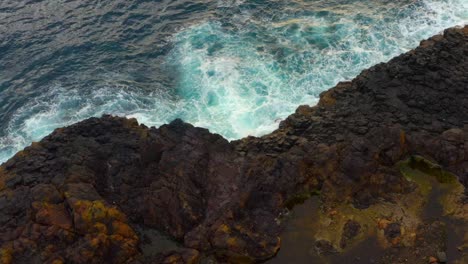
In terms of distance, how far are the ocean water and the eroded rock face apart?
699 cm

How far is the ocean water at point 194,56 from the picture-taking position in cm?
3309

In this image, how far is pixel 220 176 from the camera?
2211cm

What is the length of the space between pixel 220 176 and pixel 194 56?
731 inches

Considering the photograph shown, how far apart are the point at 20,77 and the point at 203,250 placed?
2821 centimetres

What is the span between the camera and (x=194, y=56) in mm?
38156

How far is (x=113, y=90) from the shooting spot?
35812 mm

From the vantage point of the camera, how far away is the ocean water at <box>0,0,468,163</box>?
33.1 metres

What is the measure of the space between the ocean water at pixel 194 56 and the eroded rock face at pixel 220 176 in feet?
22.9

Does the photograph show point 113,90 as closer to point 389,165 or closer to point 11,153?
point 11,153

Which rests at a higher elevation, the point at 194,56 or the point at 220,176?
the point at 220,176

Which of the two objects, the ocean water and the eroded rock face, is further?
the ocean water

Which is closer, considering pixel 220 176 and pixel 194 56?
pixel 220 176

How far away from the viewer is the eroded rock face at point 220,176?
19328 millimetres

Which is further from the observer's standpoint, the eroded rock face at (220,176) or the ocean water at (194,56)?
the ocean water at (194,56)
